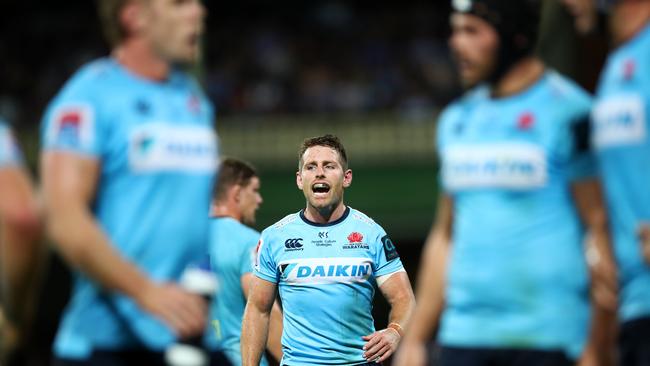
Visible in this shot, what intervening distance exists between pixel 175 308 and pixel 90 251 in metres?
0.35

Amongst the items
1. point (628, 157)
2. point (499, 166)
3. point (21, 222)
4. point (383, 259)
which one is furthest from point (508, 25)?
point (21, 222)

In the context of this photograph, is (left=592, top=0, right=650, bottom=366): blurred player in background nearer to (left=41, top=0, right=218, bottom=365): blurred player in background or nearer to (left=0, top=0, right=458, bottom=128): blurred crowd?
(left=41, top=0, right=218, bottom=365): blurred player in background

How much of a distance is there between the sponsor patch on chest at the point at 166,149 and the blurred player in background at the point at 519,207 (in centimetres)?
129

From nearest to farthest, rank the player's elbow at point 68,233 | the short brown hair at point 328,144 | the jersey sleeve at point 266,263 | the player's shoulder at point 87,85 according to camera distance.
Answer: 1. the player's elbow at point 68,233
2. the player's shoulder at point 87,85
3. the short brown hair at point 328,144
4. the jersey sleeve at point 266,263

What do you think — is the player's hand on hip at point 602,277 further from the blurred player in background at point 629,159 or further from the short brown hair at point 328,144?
the short brown hair at point 328,144

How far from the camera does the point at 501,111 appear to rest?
512 cm

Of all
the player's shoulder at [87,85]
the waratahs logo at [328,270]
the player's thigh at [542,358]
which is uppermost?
the player's shoulder at [87,85]

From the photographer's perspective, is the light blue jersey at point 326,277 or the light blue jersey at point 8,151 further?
the light blue jersey at point 326,277

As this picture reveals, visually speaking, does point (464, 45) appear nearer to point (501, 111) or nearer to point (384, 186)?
point (501, 111)

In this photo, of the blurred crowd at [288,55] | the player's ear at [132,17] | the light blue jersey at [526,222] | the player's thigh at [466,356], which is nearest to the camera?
the player's ear at [132,17]

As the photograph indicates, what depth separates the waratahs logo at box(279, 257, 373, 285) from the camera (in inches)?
218

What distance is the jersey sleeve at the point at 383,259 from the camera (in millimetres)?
5531

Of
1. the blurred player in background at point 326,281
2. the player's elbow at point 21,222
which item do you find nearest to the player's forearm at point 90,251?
the player's elbow at point 21,222

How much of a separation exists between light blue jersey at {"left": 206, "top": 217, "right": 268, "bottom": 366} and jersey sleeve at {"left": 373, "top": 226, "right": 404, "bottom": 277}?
0.70 metres
